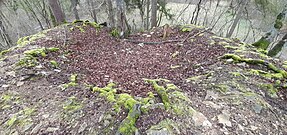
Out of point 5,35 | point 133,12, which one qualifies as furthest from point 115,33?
point 5,35

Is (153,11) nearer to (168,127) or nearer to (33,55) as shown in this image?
(33,55)

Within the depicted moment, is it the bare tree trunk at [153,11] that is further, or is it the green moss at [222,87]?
the bare tree trunk at [153,11]

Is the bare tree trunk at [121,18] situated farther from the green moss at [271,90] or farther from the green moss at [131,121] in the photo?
the green moss at [271,90]

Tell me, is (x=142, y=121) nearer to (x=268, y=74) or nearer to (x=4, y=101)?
(x=4, y=101)

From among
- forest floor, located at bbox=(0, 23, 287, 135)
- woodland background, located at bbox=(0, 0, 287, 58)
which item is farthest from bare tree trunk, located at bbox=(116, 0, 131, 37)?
forest floor, located at bbox=(0, 23, 287, 135)

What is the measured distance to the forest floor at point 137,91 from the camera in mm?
2059

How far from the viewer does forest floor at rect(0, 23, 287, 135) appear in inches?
81.0

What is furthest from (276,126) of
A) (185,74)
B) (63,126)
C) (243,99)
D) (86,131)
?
(63,126)

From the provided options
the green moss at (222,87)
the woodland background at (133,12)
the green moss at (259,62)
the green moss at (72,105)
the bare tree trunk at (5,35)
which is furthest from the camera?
the bare tree trunk at (5,35)

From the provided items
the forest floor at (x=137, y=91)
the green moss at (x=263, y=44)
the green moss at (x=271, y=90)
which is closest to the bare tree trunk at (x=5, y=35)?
the forest floor at (x=137, y=91)

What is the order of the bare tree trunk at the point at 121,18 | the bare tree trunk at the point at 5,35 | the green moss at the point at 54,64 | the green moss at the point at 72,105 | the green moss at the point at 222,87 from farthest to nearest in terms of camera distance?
the bare tree trunk at the point at 5,35 → the bare tree trunk at the point at 121,18 → the green moss at the point at 54,64 → the green moss at the point at 222,87 → the green moss at the point at 72,105

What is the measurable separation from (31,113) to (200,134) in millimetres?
2048

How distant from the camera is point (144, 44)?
480 cm

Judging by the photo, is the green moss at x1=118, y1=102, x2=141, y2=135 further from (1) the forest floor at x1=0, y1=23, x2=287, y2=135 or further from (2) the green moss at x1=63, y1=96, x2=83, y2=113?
(2) the green moss at x1=63, y1=96, x2=83, y2=113
